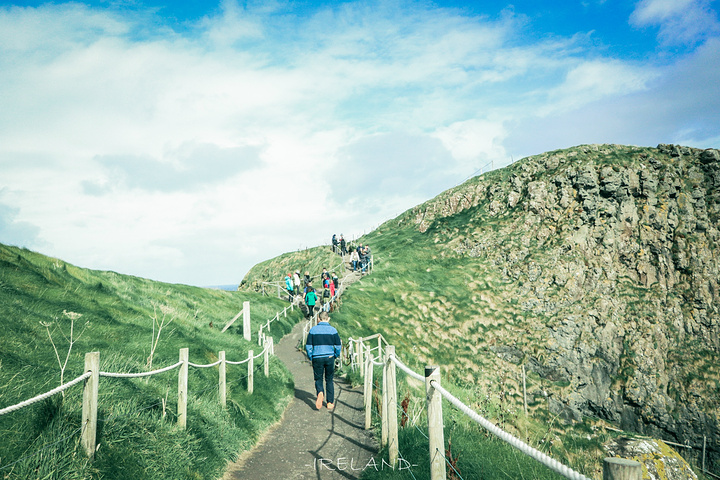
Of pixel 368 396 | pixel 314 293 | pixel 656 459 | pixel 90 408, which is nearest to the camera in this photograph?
pixel 90 408

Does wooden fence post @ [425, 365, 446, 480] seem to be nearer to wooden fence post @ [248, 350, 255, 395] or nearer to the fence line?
the fence line

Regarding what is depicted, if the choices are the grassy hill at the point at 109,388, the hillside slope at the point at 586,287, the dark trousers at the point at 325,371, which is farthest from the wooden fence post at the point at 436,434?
the hillside slope at the point at 586,287

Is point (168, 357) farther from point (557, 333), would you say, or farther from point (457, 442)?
point (557, 333)

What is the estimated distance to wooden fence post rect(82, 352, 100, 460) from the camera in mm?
4457

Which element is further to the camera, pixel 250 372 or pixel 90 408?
pixel 250 372

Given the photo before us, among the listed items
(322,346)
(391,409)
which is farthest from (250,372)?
(391,409)

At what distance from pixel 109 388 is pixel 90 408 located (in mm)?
1323

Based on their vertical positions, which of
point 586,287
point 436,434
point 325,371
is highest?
point 586,287

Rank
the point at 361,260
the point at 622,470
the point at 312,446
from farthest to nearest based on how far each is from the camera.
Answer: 1. the point at 361,260
2. the point at 312,446
3. the point at 622,470

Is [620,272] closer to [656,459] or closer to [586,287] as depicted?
[586,287]

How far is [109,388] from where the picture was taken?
5.72m

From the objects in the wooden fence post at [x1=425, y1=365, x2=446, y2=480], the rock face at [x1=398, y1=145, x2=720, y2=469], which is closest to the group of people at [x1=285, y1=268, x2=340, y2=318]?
the wooden fence post at [x1=425, y1=365, x2=446, y2=480]

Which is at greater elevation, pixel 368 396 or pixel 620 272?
pixel 620 272

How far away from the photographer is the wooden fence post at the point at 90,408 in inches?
175
